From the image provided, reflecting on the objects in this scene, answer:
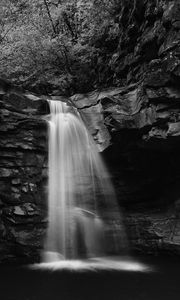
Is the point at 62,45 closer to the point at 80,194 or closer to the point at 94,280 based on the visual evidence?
the point at 80,194

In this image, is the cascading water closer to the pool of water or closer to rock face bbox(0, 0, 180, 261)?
rock face bbox(0, 0, 180, 261)

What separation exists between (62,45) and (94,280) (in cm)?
1133

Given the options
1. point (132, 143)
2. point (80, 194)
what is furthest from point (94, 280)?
point (132, 143)

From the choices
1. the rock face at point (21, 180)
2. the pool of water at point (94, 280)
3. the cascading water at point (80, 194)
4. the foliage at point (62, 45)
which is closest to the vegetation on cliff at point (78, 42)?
the foliage at point (62, 45)

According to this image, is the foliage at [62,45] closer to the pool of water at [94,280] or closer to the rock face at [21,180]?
the rock face at [21,180]

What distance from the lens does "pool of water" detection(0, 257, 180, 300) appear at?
675cm

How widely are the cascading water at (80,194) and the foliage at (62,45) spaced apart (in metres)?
3.63

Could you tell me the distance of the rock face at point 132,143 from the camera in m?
9.68

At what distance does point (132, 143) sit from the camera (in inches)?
412

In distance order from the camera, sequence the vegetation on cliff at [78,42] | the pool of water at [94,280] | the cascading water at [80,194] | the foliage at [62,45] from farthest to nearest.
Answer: the foliage at [62,45] < the vegetation on cliff at [78,42] < the cascading water at [80,194] < the pool of water at [94,280]

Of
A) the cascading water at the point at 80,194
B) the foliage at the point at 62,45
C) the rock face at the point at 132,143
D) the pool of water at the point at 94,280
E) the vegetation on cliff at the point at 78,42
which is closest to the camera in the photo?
the pool of water at the point at 94,280

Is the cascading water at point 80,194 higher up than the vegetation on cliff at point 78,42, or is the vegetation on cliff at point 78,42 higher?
the vegetation on cliff at point 78,42

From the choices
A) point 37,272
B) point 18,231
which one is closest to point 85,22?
point 18,231

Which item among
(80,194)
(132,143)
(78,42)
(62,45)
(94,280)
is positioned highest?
(78,42)
